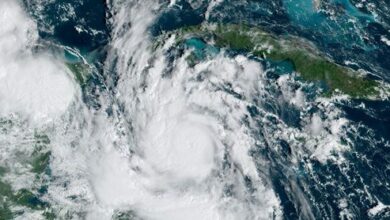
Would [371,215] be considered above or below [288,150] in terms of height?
below

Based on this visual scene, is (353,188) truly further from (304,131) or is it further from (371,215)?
(304,131)

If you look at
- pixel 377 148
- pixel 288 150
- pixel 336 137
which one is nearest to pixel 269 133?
pixel 288 150

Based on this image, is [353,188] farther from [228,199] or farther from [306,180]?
[228,199]

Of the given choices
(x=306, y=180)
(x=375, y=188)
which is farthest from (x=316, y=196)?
(x=375, y=188)

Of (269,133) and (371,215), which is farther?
(269,133)

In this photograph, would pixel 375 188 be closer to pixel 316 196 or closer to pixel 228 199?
pixel 316 196

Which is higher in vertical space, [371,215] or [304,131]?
[304,131]

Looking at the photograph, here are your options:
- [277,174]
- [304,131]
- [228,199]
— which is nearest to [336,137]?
[304,131]
